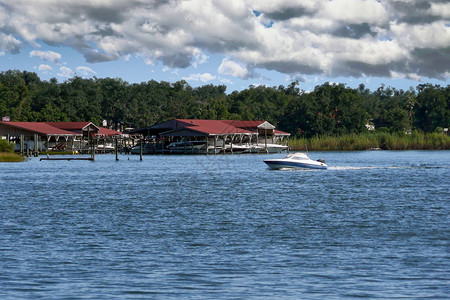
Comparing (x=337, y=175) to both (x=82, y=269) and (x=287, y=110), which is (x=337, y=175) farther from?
(x=287, y=110)

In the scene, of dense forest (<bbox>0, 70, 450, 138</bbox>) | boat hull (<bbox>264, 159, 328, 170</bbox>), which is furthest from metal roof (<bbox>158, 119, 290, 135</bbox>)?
boat hull (<bbox>264, 159, 328, 170</bbox>)

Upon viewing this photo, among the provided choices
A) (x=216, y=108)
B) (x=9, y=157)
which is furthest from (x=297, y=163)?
(x=216, y=108)

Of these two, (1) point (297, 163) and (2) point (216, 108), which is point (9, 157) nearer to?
(1) point (297, 163)

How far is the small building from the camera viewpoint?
434ft

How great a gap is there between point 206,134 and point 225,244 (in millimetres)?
103625

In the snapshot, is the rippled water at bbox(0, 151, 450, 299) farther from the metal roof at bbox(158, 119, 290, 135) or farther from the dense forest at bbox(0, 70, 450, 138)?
the dense forest at bbox(0, 70, 450, 138)

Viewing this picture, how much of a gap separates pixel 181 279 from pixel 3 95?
145m

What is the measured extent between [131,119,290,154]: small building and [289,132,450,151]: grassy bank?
24.6 feet

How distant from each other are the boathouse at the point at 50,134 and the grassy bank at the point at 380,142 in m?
44.0

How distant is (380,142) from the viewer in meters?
153

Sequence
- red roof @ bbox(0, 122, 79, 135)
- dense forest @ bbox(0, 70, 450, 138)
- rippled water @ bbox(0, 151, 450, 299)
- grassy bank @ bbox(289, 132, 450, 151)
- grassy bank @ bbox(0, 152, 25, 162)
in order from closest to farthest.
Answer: rippled water @ bbox(0, 151, 450, 299), grassy bank @ bbox(0, 152, 25, 162), red roof @ bbox(0, 122, 79, 135), grassy bank @ bbox(289, 132, 450, 151), dense forest @ bbox(0, 70, 450, 138)

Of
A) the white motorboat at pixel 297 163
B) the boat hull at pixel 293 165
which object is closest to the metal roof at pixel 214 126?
the boat hull at pixel 293 165

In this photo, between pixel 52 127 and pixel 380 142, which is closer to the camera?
pixel 52 127

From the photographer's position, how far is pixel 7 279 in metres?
18.5
